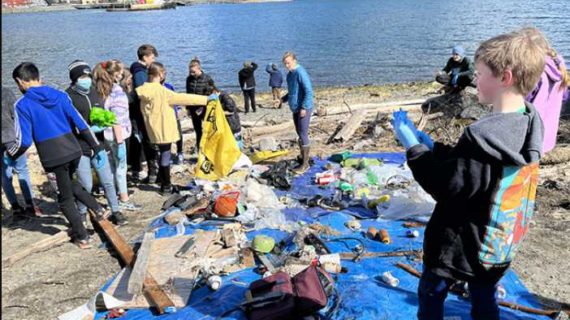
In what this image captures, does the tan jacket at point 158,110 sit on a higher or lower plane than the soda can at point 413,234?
higher

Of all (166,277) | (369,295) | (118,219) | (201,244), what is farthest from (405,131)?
(118,219)

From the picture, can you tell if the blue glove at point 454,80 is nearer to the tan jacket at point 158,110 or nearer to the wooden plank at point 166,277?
the tan jacket at point 158,110

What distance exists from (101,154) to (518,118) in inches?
200

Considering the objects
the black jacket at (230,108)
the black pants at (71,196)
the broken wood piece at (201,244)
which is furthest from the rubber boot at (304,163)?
the black pants at (71,196)

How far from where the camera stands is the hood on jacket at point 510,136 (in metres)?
2.13

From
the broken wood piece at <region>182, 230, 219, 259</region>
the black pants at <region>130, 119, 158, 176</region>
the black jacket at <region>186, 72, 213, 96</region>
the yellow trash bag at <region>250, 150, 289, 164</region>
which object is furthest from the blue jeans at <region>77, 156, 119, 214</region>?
the yellow trash bag at <region>250, 150, 289, 164</region>

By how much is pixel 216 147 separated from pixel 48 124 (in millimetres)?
2931

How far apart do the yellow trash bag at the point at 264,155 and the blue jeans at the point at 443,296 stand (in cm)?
607

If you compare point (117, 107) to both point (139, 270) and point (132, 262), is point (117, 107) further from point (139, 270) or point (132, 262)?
point (139, 270)

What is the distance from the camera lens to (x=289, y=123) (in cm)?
1085

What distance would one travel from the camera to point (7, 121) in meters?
5.90

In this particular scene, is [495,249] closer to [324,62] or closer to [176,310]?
[176,310]

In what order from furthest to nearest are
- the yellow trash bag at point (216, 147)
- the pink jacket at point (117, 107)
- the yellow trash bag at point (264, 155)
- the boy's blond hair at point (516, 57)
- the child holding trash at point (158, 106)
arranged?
the yellow trash bag at point (264, 155)
the yellow trash bag at point (216, 147)
the child holding trash at point (158, 106)
the pink jacket at point (117, 107)
the boy's blond hair at point (516, 57)

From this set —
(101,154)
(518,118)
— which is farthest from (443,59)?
(518,118)
